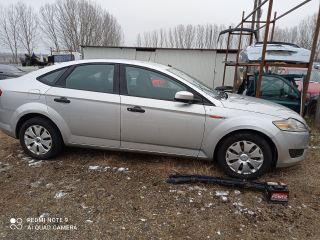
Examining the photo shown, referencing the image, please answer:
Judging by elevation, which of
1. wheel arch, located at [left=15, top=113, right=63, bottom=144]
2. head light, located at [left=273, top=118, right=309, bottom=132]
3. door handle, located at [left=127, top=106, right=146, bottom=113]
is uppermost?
door handle, located at [left=127, top=106, right=146, bottom=113]

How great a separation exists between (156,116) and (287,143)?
66.3 inches

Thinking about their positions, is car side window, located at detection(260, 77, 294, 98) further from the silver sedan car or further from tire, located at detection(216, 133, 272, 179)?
tire, located at detection(216, 133, 272, 179)

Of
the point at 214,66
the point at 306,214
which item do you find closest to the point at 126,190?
the point at 306,214

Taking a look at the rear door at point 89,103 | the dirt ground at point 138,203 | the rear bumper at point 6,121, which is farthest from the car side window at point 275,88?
the rear bumper at point 6,121

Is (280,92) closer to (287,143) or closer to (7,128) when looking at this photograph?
(287,143)

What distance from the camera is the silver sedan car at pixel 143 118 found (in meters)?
3.25

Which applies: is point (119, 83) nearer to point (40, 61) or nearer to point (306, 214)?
point (306, 214)

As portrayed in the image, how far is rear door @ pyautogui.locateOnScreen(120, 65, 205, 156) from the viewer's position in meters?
3.30

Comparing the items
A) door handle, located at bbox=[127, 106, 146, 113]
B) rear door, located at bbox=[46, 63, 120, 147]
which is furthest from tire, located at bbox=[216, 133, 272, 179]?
rear door, located at bbox=[46, 63, 120, 147]

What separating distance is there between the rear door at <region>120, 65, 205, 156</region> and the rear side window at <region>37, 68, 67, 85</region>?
0.95 metres

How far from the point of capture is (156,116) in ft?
10.9

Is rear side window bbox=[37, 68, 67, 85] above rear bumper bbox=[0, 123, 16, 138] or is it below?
above

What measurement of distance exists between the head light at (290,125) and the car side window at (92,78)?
7.32ft

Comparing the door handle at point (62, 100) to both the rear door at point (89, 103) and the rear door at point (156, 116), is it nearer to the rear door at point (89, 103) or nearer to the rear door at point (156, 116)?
the rear door at point (89, 103)
